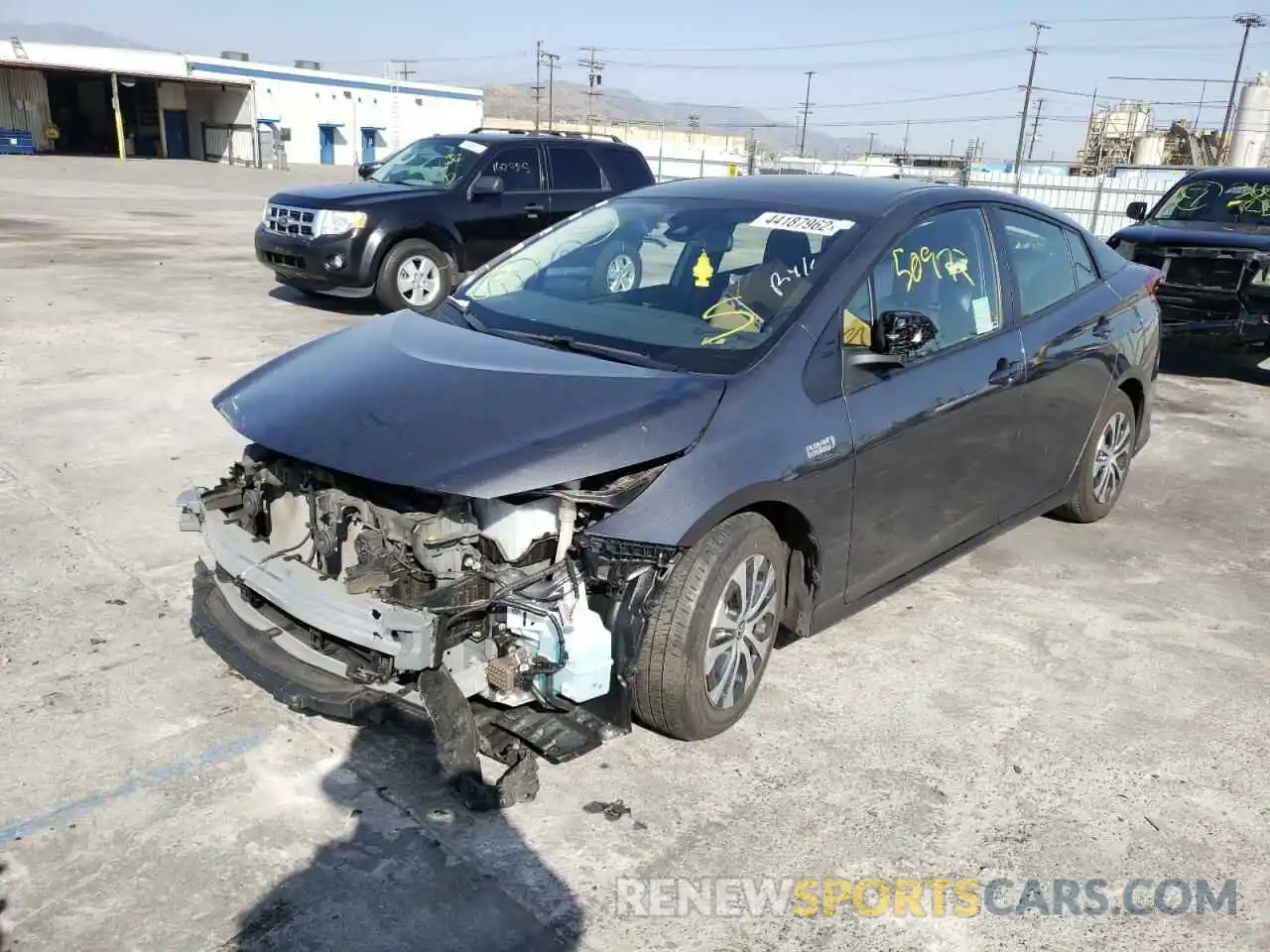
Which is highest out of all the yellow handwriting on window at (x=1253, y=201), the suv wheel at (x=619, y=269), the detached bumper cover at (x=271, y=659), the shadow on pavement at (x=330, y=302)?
the yellow handwriting on window at (x=1253, y=201)

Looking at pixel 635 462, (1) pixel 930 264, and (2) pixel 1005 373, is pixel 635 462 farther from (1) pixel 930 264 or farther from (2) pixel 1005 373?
(2) pixel 1005 373

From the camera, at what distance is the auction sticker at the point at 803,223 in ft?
13.0

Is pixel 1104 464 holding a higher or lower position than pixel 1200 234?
lower

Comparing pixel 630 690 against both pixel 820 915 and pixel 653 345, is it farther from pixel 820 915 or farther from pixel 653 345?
pixel 653 345


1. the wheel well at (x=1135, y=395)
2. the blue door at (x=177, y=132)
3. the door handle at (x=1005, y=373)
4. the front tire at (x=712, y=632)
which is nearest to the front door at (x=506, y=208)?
the wheel well at (x=1135, y=395)

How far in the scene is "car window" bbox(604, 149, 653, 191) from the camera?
1197cm

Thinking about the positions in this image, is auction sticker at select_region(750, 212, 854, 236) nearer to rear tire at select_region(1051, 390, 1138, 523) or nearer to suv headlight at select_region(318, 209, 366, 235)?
rear tire at select_region(1051, 390, 1138, 523)

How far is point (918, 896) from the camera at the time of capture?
9.25ft

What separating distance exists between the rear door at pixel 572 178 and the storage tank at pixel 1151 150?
43.0 metres

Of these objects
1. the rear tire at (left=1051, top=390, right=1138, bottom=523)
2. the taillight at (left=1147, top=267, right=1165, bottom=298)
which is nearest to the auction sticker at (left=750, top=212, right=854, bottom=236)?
the rear tire at (left=1051, top=390, right=1138, bottom=523)

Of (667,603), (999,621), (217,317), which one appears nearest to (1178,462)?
(999,621)

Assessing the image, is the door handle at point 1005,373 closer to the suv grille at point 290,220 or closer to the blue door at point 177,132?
the suv grille at point 290,220

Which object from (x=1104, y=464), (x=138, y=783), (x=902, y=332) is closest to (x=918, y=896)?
(x=902, y=332)

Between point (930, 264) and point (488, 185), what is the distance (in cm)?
764
